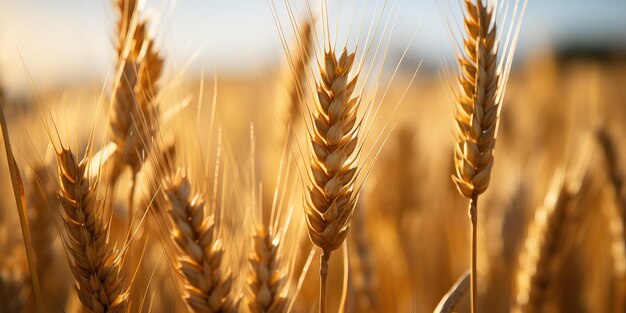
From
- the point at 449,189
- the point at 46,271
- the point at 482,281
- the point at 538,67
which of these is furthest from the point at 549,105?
the point at 46,271

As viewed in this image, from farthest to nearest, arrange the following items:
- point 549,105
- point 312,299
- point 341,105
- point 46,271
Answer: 1. point 549,105
2. point 312,299
3. point 46,271
4. point 341,105

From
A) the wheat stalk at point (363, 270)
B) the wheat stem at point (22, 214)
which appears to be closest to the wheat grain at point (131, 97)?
the wheat stem at point (22, 214)

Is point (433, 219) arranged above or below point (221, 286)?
below

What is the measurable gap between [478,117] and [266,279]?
53cm

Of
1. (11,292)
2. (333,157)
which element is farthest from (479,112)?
(11,292)

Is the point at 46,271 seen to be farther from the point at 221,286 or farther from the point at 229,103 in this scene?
the point at 229,103

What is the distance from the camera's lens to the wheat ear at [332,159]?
96 centimetres

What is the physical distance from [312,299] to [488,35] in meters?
1.13

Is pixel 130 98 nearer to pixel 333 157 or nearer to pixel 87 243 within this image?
pixel 87 243

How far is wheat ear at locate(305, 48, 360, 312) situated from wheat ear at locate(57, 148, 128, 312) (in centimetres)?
40

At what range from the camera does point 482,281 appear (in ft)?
6.27

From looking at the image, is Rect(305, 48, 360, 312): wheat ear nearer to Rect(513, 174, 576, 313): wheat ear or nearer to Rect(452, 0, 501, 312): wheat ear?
Rect(452, 0, 501, 312): wheat ear

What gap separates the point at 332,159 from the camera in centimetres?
96

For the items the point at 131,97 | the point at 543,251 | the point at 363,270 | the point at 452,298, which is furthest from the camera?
the point at 363,270
